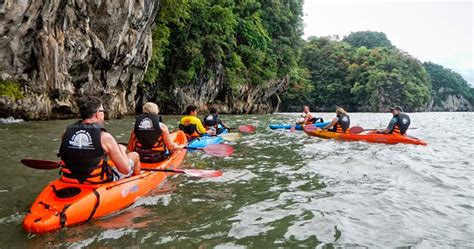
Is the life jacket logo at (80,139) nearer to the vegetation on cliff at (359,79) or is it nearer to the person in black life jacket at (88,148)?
the person in black life jacket at (88,148)

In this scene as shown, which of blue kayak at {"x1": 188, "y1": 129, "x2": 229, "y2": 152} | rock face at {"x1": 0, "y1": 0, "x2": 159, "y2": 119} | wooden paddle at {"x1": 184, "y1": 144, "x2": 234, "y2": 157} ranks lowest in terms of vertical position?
blue kayak at {"x1": 188, "y1": 129, "x2": 229, "y2": 152}

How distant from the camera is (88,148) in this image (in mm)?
4059

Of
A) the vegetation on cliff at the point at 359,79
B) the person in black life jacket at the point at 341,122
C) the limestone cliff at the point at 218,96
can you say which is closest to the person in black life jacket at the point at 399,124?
the person in black life jacket at the point at 341,122

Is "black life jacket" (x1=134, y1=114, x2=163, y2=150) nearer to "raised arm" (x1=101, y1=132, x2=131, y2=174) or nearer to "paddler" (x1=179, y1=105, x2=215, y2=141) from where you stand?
"raised arm" (x1=101, y1=132, x2=131, y2=174)

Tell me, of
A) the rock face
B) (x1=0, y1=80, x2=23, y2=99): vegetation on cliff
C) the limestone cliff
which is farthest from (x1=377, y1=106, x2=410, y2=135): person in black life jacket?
Answer: the limestone cliff

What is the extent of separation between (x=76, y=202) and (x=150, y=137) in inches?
89.3

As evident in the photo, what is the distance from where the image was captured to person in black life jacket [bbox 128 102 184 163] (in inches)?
237

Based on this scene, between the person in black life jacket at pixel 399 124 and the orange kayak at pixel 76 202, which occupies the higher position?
the person in black life jacket at pixel 399 124

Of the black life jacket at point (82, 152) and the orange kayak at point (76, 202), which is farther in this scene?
the black life jacket at point (82, 152)

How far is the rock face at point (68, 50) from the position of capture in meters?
13.1

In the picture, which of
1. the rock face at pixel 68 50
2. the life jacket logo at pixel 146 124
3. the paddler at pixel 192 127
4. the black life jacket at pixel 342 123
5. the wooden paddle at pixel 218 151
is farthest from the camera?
the rock face at pixel 68 50

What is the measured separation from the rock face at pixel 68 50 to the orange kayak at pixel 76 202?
31.7ft

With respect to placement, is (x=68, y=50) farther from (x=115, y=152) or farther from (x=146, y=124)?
(x=115, y=152)

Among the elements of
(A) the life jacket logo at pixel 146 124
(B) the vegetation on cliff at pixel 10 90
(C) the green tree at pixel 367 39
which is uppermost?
(C) the green tree at pixel 367 39
